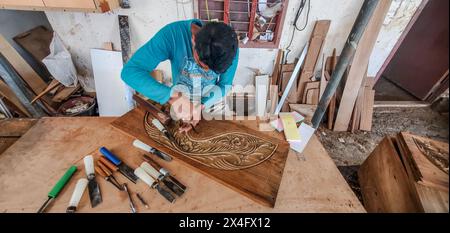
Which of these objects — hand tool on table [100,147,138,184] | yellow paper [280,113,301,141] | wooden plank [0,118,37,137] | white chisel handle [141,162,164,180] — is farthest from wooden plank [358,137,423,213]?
wooden plank [0,118,37,137]

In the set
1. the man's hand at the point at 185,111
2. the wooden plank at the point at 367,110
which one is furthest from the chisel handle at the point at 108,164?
the wooden plank at the point at 367,110

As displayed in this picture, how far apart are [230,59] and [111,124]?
0.72m

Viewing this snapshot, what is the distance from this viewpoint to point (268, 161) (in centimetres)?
96

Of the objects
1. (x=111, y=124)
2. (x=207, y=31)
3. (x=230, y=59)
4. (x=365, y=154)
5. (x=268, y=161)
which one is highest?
(x=207, y=31)

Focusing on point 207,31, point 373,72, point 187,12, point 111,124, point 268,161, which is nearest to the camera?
point 207,31

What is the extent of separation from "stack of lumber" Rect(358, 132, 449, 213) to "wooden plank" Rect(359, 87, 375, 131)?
1219 millimetres

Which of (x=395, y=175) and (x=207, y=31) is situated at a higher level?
(x=207, y=31)

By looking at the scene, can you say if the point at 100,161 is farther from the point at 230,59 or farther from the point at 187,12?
the point at 187,12

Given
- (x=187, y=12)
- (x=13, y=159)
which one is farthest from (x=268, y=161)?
(x=187, y=12)

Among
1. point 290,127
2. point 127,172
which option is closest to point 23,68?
point 127,172

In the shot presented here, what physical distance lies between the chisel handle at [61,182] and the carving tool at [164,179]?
0.94 feet

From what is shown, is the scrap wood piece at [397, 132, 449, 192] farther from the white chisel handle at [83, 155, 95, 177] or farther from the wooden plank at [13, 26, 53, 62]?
the wooden plank at [13, 26, 53, 62]

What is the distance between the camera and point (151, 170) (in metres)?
0.88

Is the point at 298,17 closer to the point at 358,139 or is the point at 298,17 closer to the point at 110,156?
the point at 358,139
